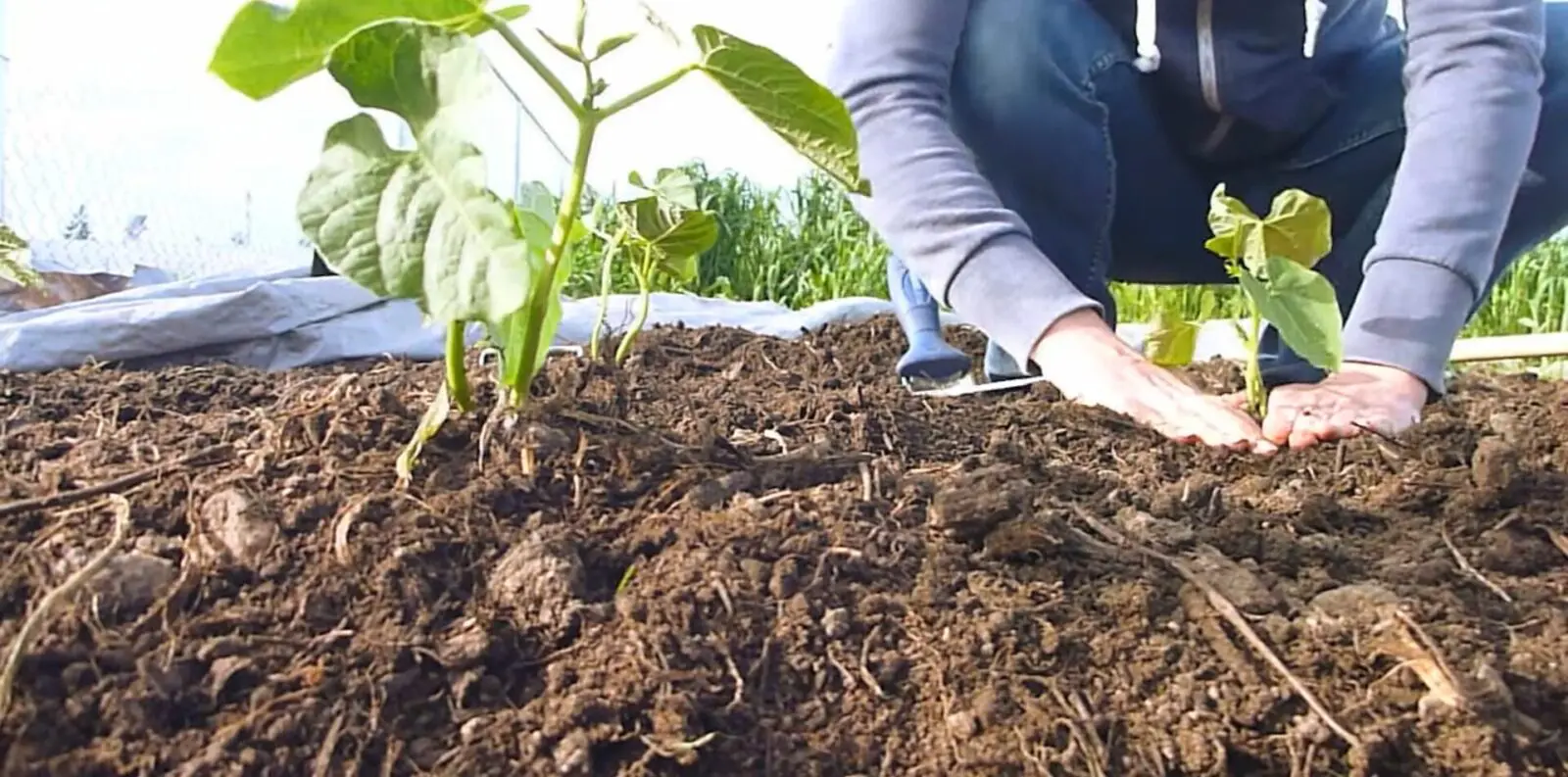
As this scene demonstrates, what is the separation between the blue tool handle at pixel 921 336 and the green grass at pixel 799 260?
1.45 meters

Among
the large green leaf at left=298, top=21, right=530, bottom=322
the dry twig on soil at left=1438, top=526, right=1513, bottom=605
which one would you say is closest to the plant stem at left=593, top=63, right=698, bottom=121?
the large green leaf at left=298, top=21, right=530, bottom=322

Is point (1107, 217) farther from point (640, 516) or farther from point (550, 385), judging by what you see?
point (640, 516)

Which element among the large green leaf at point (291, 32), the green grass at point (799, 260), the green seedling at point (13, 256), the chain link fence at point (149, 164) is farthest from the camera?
the chain link fence at point (149, 164)

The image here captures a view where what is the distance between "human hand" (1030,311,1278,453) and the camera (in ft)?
4.06

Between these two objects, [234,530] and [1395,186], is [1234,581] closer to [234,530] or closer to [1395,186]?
[234,530]

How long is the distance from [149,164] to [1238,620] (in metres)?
4.32

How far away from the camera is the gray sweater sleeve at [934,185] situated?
137 cm

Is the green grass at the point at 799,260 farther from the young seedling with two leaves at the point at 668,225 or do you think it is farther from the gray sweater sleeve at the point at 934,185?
the young seedling with two leaves at the point at 668,225

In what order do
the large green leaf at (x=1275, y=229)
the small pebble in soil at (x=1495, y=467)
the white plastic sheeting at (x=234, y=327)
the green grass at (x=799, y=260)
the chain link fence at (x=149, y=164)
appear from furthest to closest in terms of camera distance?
the chain link fence at (x=149, y=164)
the green grass at (x=799, y=260)
the white plastic sheeting at (x=234, y=327)
the large green leaf at (x=1275, y=229)
the small pebble in soil at (x=1495, y=467)

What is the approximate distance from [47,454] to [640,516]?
0.48 metres

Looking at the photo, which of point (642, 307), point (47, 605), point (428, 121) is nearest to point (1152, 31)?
point (642, 307)

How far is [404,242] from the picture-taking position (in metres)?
0.69

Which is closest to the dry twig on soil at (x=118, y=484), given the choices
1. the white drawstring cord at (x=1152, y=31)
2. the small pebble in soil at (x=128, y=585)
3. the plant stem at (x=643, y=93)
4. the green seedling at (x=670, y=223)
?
the small pebble in soil at (x=128, y=585)

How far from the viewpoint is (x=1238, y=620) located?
729 mm
